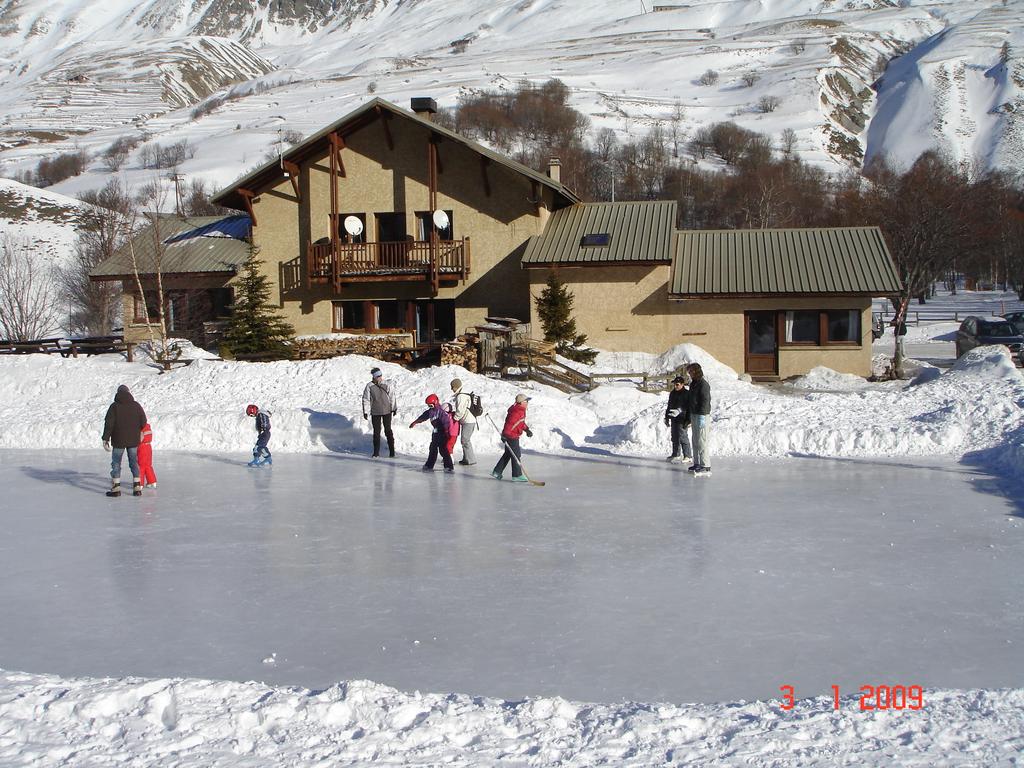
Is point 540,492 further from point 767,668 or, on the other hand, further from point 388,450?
point 767,668

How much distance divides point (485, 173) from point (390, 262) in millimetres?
4108

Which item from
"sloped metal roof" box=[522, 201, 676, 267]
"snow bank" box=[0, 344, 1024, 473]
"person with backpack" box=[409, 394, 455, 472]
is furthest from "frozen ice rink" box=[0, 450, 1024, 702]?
"sloped metal roof" box=[522, 201, 676, 267]

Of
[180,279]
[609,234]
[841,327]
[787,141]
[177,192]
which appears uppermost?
[787,141]

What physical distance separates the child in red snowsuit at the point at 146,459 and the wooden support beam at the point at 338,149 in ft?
57.4

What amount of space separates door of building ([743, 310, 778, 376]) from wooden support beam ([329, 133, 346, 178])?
44.6 ft

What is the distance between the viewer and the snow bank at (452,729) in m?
4.71

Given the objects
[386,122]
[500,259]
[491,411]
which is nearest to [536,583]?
[491,411]

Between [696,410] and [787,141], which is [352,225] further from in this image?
[787,141]

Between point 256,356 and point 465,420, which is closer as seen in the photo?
point 465,420

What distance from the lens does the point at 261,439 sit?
1470 centimetres

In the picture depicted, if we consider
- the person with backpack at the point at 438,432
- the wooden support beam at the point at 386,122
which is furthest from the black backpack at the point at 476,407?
the wooden support beam at the point at 386,122

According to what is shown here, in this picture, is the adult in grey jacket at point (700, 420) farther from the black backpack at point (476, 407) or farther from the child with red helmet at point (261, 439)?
the child with red helmet at point (261, 439)

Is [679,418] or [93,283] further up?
[93,283]

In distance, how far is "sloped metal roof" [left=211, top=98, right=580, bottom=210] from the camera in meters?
27.3
